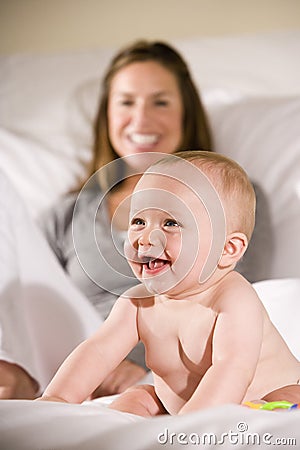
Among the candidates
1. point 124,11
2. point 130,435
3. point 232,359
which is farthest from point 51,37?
point 130,435

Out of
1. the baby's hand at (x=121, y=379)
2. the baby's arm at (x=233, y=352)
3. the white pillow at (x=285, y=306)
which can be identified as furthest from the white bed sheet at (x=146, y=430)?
the baby's hand at (x=121, y=379)

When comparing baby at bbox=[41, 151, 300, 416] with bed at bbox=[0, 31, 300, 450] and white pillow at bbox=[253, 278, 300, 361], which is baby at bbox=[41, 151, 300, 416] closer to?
white pillow at bbox=[253, 278, 300, 361]

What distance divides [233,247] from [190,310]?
0.23 ft

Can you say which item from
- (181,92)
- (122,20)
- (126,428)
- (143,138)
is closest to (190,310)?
(126,428)

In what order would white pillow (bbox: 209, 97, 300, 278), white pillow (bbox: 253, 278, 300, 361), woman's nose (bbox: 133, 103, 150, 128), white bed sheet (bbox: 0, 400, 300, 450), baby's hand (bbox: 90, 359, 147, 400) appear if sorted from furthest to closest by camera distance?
1. woman's nose (bbox: 133, 103, 150, 128)
2. white pillow (bbox: 209, 97, 300, 278)
3. baby's hand (bbox: 90, 359, 147, 400)
4. white pillow (bbox: 253, 278, 300, 361)
5. white bed sheet (bbox: 0, 400, 300, 450)

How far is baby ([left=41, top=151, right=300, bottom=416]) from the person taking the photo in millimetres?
629

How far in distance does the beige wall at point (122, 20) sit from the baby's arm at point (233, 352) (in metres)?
1.22

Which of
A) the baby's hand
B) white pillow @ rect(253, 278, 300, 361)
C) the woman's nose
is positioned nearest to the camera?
white pillow @ rect(253, 278, 300, 361)

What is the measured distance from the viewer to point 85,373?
70 centimetres

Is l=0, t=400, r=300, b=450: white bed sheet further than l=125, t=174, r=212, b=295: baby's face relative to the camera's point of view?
No

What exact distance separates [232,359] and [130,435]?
16 cm

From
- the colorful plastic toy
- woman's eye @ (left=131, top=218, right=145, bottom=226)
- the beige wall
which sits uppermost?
the beige wall

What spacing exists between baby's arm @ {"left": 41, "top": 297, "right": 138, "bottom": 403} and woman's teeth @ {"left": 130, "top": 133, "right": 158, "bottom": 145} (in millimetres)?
713

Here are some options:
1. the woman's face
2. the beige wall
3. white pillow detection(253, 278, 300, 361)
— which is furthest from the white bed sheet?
the beige wall
